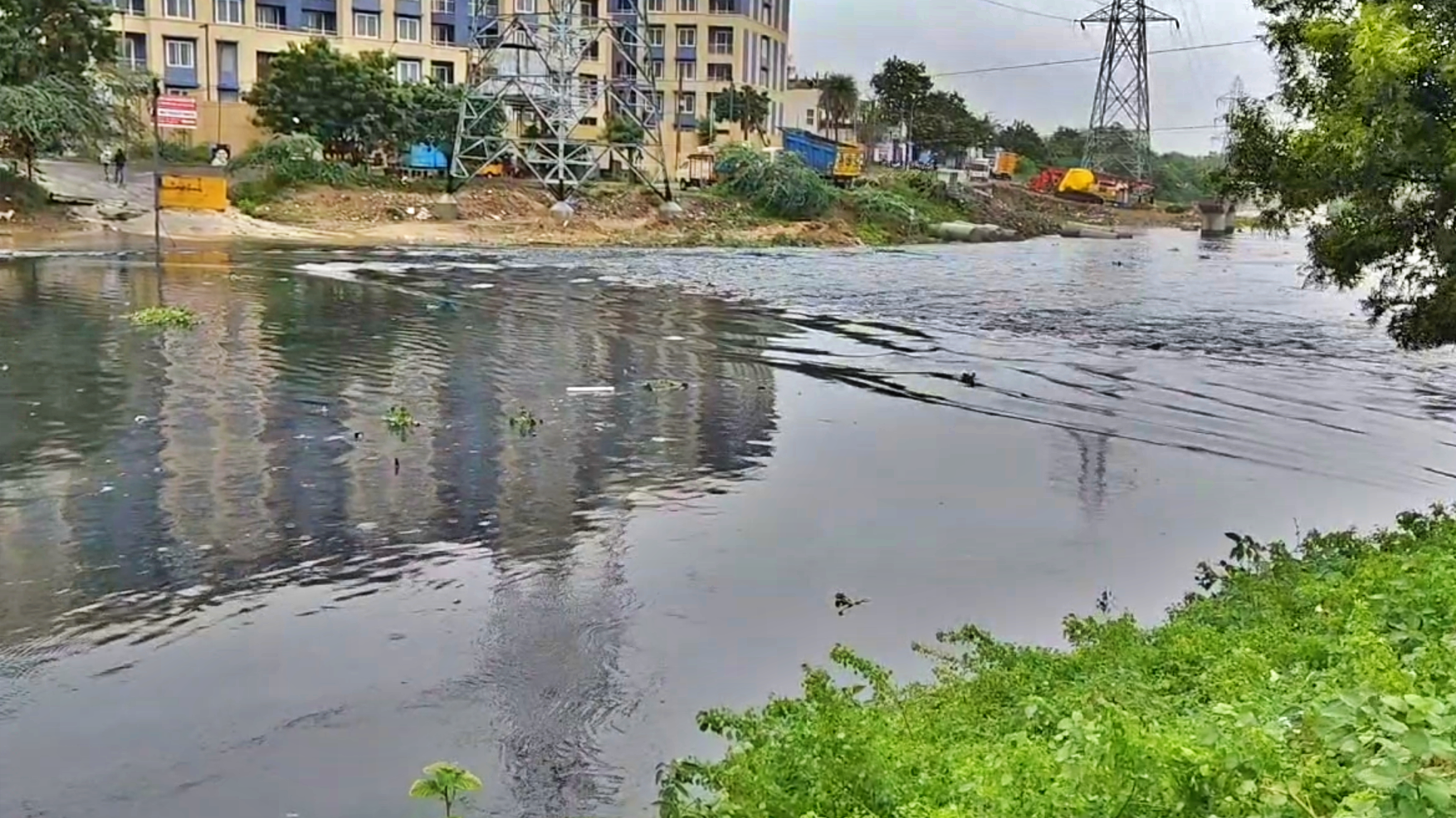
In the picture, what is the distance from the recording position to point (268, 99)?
60219mm

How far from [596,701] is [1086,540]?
232 inches

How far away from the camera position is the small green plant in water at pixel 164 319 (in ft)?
76.6

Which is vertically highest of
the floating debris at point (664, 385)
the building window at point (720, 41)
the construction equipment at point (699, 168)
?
the building window at point (720, 41)

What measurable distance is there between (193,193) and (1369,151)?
44328 millimetres

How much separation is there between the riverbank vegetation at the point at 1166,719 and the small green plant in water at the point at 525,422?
769 centimetres

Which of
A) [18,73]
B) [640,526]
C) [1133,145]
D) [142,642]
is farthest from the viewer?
[1133,145]

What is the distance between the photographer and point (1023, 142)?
13150cm

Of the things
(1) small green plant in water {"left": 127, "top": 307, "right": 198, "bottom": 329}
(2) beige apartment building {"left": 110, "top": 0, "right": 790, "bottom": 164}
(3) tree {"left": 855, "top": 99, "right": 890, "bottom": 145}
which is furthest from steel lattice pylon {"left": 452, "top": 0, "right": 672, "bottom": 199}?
(3) tree {"left": 855, "top": 99, "right": 890, "bottom": 145}

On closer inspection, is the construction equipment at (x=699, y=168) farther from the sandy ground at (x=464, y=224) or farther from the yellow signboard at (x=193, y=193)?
the yellow signboard at (x=193, y=193)

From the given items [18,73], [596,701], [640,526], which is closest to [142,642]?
[596,701]

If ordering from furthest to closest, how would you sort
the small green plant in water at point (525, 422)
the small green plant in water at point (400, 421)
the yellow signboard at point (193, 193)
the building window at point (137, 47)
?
the building window at point (137, 47) < the yellow signboard at point (193, 193) < the small green plant in water at point (525, 422) < the small green plant in water at point (400, 421)

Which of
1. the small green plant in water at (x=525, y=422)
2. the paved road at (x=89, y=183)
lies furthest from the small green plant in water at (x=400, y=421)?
the paved road at (x=89, y=183)

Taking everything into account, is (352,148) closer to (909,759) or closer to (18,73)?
(18,73)

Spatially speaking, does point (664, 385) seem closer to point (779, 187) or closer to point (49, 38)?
point (49, 38)
